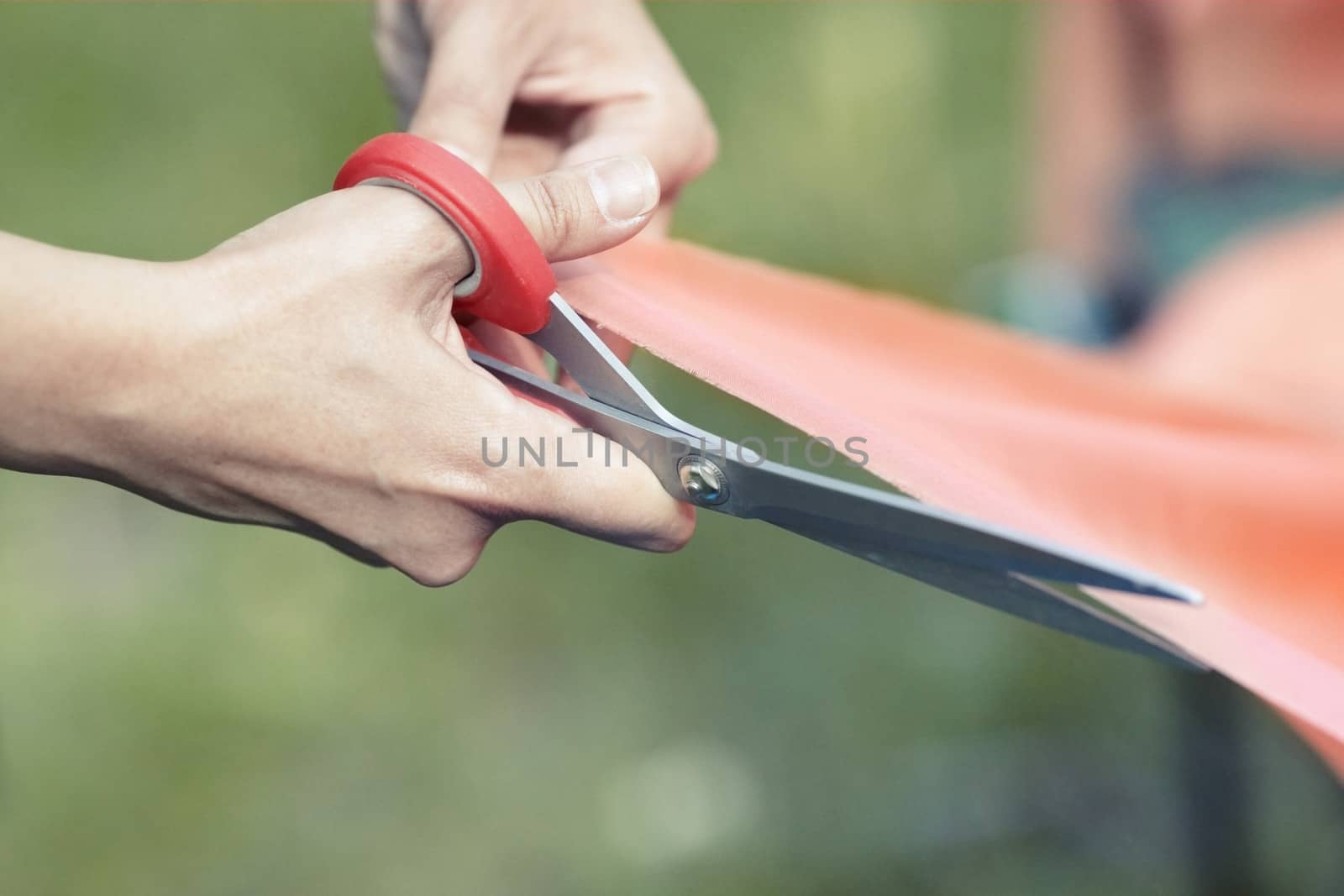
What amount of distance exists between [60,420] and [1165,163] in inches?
65.5

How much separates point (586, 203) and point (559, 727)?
1.34 metres

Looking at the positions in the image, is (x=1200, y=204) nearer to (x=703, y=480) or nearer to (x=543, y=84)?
(x=543, y=84)

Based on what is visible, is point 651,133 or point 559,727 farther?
point 559,727

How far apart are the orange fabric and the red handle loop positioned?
78mm

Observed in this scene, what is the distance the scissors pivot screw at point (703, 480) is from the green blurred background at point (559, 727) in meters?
1.21

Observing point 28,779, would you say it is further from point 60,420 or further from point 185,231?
point 60,420

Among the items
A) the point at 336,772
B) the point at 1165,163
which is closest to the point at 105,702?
the point at 336,772

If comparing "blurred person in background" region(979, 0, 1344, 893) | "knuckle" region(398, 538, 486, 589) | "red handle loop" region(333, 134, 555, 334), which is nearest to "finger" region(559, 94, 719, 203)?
"red handle loop" region(333, 134, 555, 334)

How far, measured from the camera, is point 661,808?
1.96 metres

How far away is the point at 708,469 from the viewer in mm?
836

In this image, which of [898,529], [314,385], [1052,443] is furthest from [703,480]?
[1052,443]

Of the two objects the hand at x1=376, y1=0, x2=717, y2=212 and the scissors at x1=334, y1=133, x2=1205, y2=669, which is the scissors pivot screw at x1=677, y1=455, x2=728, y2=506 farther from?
the hand at x1=376, y1=0, x2=717, y2=212

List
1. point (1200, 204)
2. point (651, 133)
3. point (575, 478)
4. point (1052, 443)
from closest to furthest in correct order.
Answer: point (575, 478) → point (1052, 443) → point (651, 133) → point (1200, 204)

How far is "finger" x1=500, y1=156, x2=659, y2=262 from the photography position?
886 mm
